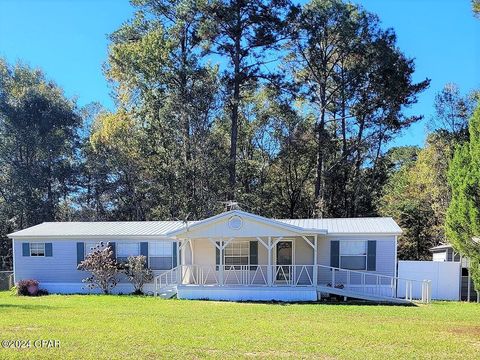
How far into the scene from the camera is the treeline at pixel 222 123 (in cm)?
2845

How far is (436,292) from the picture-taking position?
1880cm

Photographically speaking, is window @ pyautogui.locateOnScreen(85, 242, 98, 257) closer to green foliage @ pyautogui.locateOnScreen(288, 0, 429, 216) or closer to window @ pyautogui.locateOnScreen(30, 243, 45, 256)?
window @ pyautogui.locateOnScreen(30, 243, 45, 256)

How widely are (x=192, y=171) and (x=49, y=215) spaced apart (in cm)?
1151

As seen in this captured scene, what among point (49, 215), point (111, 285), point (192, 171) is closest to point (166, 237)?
point (111, 285)

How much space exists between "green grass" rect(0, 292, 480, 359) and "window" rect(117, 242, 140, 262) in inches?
205

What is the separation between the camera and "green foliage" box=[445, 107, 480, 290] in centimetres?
956

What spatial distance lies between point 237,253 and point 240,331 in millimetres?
9502

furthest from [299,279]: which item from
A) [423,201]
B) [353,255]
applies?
[423,201]

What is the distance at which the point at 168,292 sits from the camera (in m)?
18.1

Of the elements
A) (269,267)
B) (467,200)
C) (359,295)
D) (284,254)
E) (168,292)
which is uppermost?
(467,200)

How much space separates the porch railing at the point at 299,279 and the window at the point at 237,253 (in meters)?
0.34

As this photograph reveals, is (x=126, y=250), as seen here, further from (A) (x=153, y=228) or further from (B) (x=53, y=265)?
(B) (x=53, y=265)

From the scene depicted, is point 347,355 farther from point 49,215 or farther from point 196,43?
point 49,215

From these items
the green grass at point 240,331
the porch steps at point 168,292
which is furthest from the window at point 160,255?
the green grass at point 240,331
